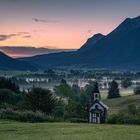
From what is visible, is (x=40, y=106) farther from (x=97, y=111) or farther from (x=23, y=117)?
(x=23, y=117)

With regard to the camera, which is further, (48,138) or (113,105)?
(113,105)

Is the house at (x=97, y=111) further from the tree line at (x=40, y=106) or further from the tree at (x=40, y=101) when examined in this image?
the tree at (x=40, y=101)

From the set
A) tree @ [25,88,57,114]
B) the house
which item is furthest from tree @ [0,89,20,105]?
the house

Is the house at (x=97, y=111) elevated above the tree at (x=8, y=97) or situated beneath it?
situated beneath

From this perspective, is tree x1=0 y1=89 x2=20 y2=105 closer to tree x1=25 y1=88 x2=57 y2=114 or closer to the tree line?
the tree line

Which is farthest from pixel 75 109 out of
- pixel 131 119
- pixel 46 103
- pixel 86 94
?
pixel 131 119

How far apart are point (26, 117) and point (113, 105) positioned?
7689 cm

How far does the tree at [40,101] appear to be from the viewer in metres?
61.6

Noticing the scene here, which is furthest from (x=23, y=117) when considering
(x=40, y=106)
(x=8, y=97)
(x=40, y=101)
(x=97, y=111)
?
(x=8, y=97)

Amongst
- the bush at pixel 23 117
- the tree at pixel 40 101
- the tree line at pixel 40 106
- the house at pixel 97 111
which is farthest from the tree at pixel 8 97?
the bush at pixel 23 117

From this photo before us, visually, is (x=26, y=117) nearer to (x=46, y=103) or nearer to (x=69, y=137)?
(x=69, y=137)

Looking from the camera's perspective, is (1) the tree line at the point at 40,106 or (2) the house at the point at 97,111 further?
(2) the house at the point at 97,111

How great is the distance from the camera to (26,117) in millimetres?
34188

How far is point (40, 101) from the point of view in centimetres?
6228
